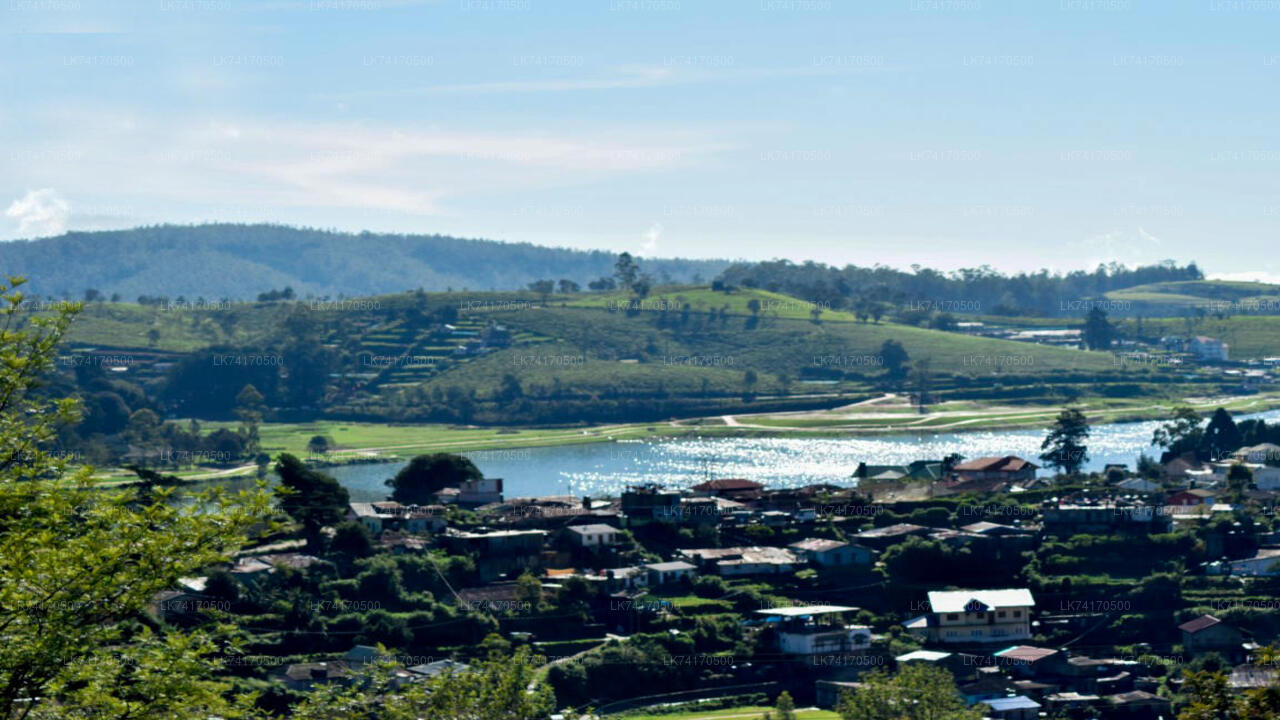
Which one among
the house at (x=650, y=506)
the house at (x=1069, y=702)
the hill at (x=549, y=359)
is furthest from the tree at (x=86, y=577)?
the hill at (x=549, y=359)

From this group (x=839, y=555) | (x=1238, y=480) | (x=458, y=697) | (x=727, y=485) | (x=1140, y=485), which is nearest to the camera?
(x=458, y=697)

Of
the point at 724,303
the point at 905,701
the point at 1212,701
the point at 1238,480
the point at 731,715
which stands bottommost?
the point at 731,715

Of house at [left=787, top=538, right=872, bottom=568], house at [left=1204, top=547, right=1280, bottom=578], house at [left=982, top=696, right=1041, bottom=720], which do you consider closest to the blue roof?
house at [left=982, top=696, right=1041, bottom=720]

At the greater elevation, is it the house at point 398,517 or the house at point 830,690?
the house at point 398,517

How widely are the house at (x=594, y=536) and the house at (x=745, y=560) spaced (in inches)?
92.3

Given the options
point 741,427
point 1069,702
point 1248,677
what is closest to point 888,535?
point 1069,702

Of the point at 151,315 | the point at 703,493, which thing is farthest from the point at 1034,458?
the point at 151,315

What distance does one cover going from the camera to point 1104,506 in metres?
54.5

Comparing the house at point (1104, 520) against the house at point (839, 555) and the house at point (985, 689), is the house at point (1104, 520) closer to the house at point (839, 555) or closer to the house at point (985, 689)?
the house at point (839, 555)

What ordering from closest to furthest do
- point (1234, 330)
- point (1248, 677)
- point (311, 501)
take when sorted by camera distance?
point (1248, 677) → point (311, 501) → point (1234, 330)

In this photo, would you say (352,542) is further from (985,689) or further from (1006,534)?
(1006,534)

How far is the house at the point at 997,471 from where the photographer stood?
221ft

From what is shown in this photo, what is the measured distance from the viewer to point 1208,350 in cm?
15225

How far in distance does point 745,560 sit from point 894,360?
311 ft
